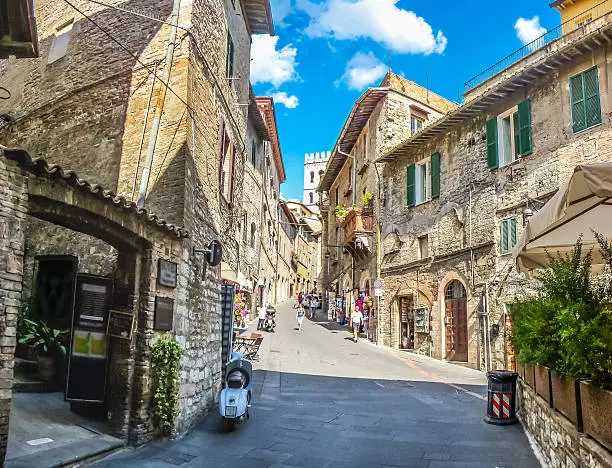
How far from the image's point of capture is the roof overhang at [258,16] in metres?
15.0

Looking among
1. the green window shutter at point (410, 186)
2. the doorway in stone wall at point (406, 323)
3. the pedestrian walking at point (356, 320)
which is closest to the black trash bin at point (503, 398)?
the doorway in stone wall at point (406, 323)

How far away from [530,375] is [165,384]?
5.26 meters

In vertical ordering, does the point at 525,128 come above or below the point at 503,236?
above

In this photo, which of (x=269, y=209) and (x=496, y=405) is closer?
(x=496, y=405)

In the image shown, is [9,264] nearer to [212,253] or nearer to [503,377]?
[212,253]

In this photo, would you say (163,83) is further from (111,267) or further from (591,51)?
(591,51)

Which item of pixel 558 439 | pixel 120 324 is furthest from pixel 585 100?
pixel 120 324

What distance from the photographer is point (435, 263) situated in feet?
63.9

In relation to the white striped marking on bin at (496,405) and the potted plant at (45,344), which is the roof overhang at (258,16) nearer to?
the potted plant at (45,344)

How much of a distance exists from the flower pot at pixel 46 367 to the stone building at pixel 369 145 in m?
16.0

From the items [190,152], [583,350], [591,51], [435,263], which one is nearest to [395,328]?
[435,263]

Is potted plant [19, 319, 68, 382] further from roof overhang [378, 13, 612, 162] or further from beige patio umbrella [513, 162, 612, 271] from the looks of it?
roof overhang [378, 13, 612, 162]

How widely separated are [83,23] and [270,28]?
227 inches

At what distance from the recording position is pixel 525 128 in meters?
15.6
